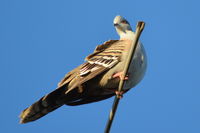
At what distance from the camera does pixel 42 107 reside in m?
9.86

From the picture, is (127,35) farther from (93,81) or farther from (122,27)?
(93,81)

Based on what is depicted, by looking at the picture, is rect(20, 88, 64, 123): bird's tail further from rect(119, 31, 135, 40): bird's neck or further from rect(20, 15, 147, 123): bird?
rect(119, 31, 135, 40): bird's neck

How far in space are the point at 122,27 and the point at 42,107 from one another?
136 inches

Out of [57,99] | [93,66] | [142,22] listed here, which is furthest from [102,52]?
[142,22]

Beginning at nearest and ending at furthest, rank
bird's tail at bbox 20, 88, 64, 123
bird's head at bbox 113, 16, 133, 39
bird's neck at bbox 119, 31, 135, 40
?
1. bird's tail at bbox 20, 88, 64, 123
2. bird's neck at bbox 119, 31, 135, 40
3. bird's head at bbox 113, 16, 133, 39

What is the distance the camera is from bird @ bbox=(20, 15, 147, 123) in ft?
32.1

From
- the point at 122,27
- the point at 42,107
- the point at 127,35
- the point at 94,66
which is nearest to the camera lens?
the point at 42,107

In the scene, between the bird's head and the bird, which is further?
the bird's head

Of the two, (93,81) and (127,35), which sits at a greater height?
(127,35)

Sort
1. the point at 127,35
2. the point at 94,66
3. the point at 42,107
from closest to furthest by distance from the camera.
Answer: the point at 42,107
the point at 94,66
the point at 127,35

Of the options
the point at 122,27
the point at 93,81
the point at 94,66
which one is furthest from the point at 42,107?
the point at 122,27

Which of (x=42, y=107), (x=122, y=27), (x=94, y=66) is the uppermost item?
(x=122, y=27)

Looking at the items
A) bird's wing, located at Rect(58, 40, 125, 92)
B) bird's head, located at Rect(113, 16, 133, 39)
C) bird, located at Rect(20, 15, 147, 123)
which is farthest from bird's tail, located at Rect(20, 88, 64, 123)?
bird's head, located at Rect(113, 16, 133, 39)

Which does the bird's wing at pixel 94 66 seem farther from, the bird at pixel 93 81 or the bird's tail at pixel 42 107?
the bird's tail at pixel 42 107
